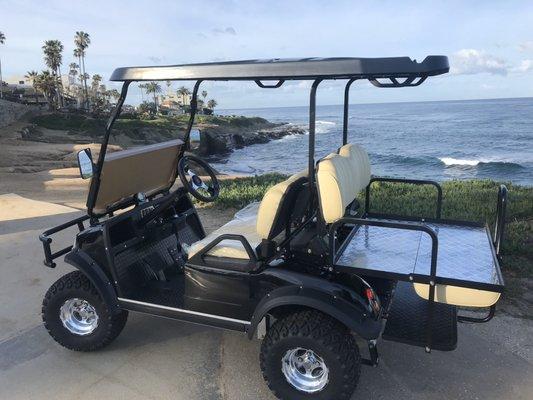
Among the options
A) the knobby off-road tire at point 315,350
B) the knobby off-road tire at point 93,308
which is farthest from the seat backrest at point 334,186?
the knobby off-road tire at point 93,308

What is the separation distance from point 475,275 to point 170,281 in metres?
2.09

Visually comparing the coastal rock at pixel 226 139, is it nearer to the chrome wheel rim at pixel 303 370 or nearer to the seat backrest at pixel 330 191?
the seat backrest at pixel 330 191

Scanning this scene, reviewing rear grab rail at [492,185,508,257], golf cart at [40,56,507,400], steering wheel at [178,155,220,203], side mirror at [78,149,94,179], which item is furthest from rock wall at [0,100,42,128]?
rear grab rail at [492,185,508,257]

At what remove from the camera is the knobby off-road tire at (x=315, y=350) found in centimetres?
255

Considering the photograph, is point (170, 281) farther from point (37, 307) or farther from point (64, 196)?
point (64, 196)

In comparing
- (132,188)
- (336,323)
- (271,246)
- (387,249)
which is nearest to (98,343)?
(132,188)

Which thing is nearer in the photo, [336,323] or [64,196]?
[336,323]

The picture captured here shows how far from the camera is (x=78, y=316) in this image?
338 cm

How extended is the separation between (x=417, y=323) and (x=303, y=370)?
771 millimetres

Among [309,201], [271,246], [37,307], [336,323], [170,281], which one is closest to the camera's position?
[336,323]

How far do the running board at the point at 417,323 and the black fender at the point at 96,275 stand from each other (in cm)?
177

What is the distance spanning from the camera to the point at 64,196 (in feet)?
33.8

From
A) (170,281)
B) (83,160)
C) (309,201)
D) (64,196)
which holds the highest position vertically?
(83,160)

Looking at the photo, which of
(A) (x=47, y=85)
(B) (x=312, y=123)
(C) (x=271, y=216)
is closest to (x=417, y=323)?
(C) (x=271, y=216)
